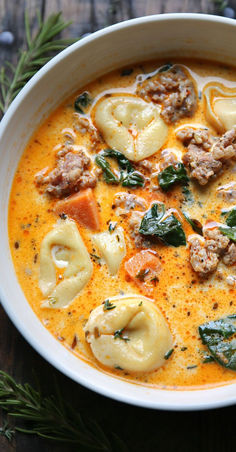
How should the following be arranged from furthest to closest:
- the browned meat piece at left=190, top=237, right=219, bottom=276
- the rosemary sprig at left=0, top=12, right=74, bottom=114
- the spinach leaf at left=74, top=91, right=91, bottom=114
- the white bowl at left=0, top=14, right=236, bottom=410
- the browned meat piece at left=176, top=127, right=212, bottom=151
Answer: the rosemary sprig at left=0, top=12, right=74, bottom=114 → the spinach leaf at left=74, top=91, right=91, bottom=114 → the browned meat piece at left=176, top=127, right=212, bottom=151 → the browned meat piece at left=190, top=237, right=219, bottom=276 → the white bowl at left=0, top=14, right=236, bottom=410

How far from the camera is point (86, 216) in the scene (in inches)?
151

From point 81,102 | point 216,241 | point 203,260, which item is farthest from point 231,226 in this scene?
point 81,102

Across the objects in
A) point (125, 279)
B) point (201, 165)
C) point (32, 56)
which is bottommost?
point (125, 279)

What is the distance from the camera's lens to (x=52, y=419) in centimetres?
371

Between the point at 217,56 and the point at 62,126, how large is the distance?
4.22 ft

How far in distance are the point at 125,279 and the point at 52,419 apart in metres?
1.08

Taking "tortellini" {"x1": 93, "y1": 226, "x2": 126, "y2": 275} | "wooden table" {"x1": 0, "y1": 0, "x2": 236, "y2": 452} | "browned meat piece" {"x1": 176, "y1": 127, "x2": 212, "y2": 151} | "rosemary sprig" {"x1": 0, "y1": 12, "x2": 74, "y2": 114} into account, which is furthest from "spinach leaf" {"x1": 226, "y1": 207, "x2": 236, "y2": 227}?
"rosemary sprig" {"x1": 0, "y1": 12, "x2": 74, "y2": 114}

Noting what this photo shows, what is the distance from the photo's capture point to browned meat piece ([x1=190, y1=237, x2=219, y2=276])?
3625mm

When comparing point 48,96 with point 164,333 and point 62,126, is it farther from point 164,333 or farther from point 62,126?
point 164,333

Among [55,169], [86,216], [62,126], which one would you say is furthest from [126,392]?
[62,126]

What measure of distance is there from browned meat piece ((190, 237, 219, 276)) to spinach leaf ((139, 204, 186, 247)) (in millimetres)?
143

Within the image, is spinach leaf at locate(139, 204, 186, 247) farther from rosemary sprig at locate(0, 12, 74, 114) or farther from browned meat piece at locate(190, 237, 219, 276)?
rosemary sprig at locate(0, 12, 74, 114)

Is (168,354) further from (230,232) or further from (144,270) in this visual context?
(230,232)

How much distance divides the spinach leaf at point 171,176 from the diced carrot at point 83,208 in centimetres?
51
